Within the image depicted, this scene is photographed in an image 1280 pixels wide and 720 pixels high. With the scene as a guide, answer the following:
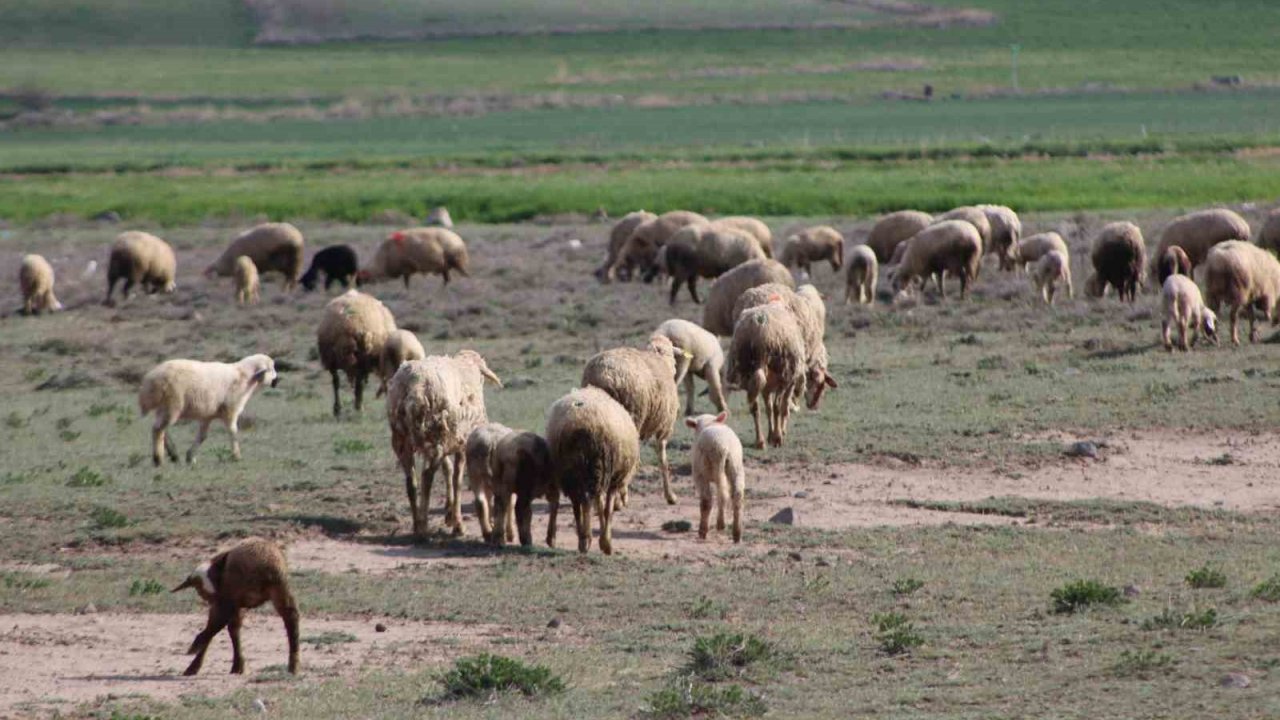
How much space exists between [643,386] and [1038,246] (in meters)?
16.7

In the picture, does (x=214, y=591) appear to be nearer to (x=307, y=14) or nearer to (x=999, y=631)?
(x=999, y=631)

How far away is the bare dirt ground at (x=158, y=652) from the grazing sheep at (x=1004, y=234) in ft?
71.3

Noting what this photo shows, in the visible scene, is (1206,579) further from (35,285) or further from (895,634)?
(35,285)

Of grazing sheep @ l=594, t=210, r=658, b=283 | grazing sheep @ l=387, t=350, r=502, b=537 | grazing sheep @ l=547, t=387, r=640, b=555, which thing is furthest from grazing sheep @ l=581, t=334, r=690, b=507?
grazing sheep @ l=594, t=210, r=658, b=283

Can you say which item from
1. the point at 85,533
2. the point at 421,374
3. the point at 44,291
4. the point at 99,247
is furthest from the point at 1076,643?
the point at 99,247

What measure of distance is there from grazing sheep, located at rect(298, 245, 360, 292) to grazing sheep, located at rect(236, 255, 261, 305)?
1806 mm

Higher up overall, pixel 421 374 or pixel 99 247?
pixel 421 374

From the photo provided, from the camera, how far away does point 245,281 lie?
3272 cm

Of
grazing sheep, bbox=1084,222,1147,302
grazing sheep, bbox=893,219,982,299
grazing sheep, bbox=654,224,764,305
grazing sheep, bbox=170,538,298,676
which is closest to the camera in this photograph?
grazing sheep, bbox=170,538,298,676

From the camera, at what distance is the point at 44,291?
32281mm

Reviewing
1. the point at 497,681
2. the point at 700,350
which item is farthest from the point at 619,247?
the point at 497,681

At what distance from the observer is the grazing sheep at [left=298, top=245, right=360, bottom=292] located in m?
34.8

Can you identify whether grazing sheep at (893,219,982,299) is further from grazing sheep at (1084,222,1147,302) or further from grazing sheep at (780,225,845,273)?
grazing sheep at (780,225,845,273)

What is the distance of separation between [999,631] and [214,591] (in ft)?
14.9
